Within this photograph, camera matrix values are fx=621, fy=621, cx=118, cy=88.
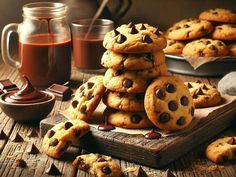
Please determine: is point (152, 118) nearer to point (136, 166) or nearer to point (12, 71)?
point (136, 166)

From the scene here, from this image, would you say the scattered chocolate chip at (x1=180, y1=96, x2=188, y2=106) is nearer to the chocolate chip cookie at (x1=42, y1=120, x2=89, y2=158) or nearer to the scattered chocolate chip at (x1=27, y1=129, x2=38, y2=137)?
the chocolate chip cookie at (x1=42, y1=120, x2=89, y2=158)

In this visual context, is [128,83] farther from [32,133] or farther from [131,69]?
[32,133]

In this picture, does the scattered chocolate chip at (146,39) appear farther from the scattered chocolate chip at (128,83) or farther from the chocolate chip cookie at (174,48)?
the chocolate chip cookie at (174,48)

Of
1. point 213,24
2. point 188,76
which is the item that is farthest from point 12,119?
point 213,24

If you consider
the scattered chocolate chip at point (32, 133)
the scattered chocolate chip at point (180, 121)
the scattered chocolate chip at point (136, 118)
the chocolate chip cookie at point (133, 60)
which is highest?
the chocolate chip cookie at point (133, 60)

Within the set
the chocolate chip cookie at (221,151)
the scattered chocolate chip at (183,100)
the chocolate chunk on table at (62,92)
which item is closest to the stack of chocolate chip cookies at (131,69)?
the scattered chocolate chip at (183,100)

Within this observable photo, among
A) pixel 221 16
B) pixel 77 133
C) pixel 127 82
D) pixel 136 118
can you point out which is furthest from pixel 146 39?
pixel 221 16
